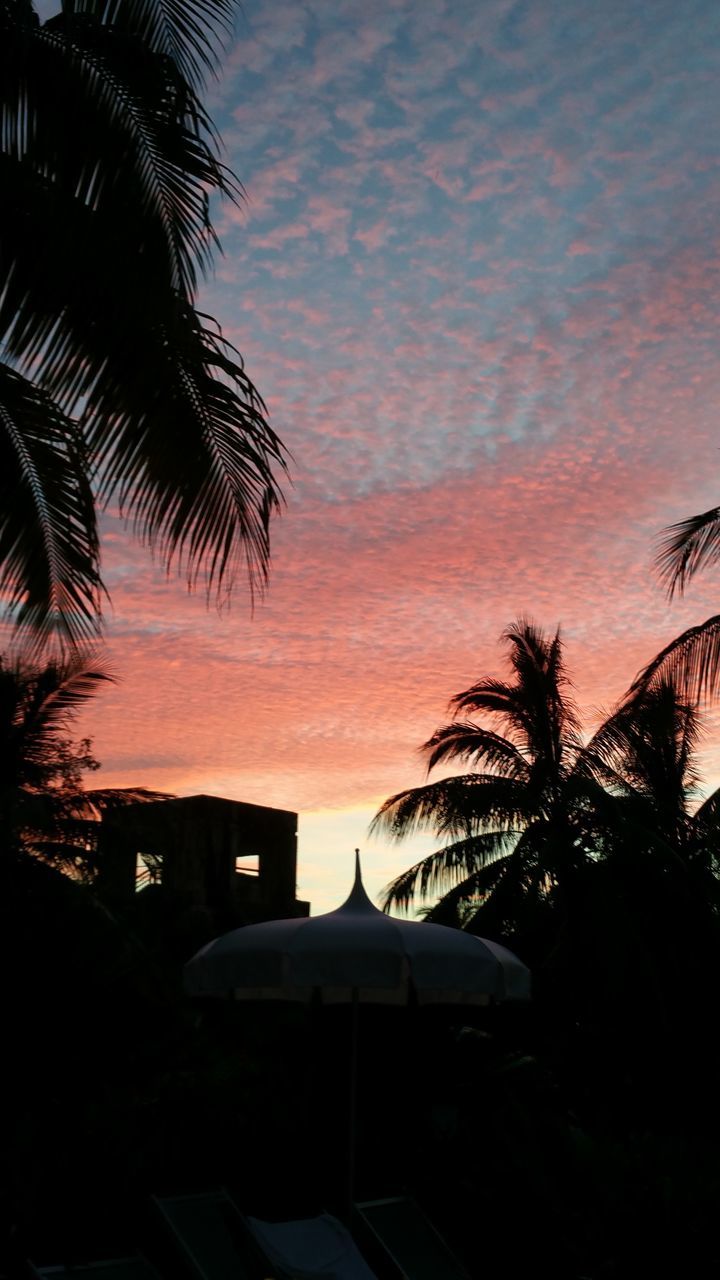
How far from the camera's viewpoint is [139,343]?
12.4 ft

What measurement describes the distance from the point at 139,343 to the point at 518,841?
15295 millimetres

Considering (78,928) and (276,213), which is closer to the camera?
(276,213)

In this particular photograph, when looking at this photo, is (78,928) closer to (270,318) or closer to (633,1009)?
(633,1009)

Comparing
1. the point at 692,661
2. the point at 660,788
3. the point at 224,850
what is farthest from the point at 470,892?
the point at 224,850

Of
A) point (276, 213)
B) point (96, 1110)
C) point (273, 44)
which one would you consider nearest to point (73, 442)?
point (273, 44)

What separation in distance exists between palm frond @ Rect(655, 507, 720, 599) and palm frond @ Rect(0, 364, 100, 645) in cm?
726

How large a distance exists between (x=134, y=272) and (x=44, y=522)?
3.51 ft

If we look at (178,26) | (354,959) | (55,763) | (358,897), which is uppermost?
(55,763)

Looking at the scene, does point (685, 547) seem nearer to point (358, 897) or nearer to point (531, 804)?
point (358, 897)

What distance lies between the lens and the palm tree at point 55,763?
16.8m

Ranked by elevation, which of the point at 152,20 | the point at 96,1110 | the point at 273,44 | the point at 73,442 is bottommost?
the point at 96,1110

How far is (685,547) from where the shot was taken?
10.7 meters

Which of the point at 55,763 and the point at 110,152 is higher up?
the point at 55,763

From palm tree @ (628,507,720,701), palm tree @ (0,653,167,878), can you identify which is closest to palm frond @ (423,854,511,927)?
palm tree @ (0,653,167,878)
